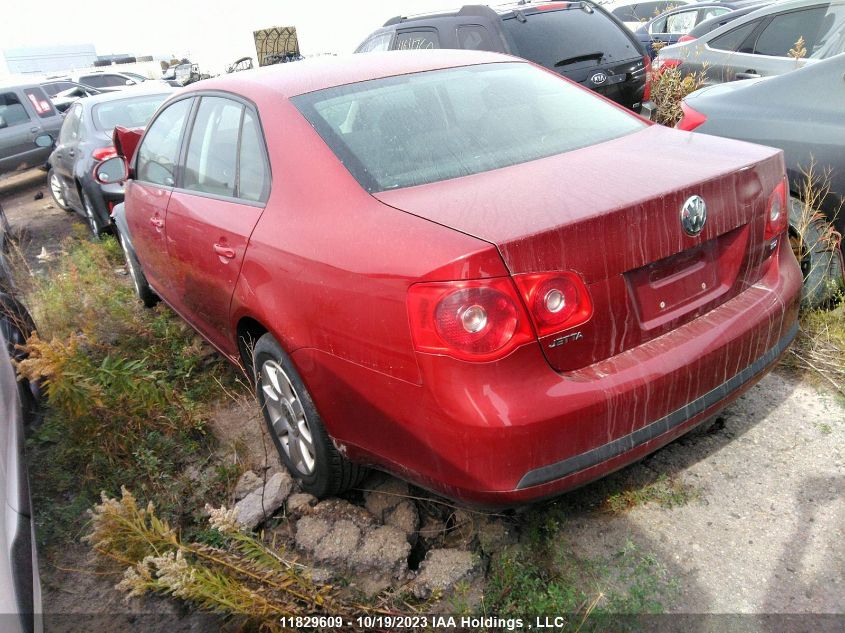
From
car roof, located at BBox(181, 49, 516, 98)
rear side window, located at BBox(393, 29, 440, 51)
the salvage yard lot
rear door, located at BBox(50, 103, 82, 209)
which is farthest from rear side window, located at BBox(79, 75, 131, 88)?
the salvage yard lot

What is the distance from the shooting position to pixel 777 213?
2447 mm

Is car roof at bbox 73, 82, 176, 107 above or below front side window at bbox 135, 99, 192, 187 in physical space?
above

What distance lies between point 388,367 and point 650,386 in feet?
2.60

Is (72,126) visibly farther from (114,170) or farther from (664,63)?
(664,63)

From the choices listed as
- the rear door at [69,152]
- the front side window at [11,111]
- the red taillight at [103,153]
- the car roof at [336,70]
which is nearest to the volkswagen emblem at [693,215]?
the car roof at [336,70]

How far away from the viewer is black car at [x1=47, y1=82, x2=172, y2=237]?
700 cm

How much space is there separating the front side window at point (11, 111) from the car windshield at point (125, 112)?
535 centimetres

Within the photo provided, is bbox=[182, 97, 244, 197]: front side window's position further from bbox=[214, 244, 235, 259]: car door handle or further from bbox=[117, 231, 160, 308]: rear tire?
bbox=[117, 231, 160, 308]: rear tire

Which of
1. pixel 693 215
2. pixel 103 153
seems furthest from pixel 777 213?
pixel 103 153

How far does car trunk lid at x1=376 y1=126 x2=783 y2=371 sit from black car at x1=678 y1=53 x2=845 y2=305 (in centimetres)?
108

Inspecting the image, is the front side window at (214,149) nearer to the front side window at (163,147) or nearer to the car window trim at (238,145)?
the car window trim at (238,145)

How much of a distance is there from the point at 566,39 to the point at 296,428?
16.1 ft

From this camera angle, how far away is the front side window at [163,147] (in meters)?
3.68

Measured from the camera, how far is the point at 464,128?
263cm
